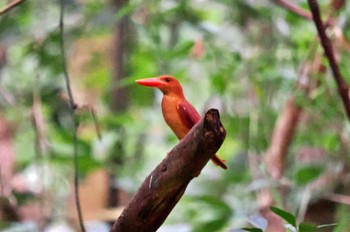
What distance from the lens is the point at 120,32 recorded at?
2205 mm

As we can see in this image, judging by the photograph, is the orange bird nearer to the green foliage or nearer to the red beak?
the red beak

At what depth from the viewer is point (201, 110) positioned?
78.2 inches

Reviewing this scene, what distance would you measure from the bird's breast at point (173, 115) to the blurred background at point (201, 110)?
0.52 m

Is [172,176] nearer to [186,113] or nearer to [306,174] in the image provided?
[186,113]

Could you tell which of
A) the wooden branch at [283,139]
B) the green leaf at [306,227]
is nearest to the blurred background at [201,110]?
the wooden branch at [283,139]

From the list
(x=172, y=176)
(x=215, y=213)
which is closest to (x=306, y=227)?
(x=172, y=176)

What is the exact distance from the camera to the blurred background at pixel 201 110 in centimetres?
154

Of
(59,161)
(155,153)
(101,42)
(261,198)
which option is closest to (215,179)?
(261,198)

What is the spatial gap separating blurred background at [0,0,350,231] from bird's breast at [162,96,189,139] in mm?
524

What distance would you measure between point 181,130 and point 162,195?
3.2 inches

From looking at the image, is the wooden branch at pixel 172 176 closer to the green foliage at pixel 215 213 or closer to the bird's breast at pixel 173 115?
the bird's breast at pixel 173 115

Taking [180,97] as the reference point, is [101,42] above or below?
below

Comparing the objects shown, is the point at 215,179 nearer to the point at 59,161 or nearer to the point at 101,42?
the point at 59,161

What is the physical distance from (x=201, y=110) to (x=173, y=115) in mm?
1203
